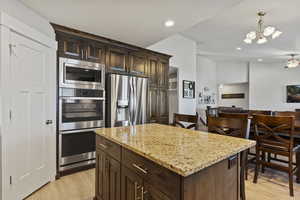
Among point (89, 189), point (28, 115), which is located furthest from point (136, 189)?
point (28, 115)

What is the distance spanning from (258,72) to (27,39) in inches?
367

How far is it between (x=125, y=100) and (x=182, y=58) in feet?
8.81

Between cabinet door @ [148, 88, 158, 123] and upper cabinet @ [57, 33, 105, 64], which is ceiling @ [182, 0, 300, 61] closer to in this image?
cabinet door @ [148, 88, 158, 123]

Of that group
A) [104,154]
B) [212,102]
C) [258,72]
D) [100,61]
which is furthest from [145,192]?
[258,72]

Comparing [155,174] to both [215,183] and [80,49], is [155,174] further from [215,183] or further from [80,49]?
[80,49]

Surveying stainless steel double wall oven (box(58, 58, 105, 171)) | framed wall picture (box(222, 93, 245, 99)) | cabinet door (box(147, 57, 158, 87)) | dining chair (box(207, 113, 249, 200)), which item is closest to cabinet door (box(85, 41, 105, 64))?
stainless steel double wall oven (box(58, 58, 105, 171))

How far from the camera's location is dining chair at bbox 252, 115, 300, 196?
2304 millimetres

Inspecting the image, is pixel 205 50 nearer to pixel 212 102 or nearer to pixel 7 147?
pixel 212 102

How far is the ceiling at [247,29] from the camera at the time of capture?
138 inches

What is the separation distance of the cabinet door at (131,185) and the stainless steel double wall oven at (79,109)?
1.80 metres

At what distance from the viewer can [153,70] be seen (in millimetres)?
4250

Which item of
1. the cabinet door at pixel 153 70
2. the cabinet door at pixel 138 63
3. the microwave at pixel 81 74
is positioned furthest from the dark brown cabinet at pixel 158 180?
the cabinet door at pixel 153 70

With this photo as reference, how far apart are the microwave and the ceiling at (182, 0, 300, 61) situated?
283 centimetres

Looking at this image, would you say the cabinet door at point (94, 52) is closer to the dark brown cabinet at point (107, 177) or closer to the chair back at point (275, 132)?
the dark brown cabinet at point (107, 177)
